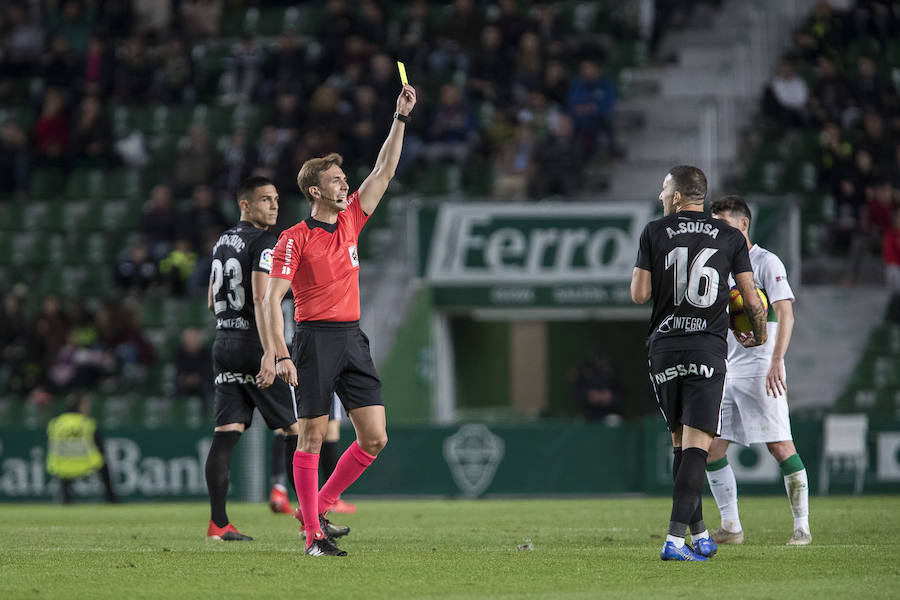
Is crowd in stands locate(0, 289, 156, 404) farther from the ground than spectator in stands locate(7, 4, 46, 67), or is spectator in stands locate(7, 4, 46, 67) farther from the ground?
spectator in stands locate(7, 4, 46, 67)

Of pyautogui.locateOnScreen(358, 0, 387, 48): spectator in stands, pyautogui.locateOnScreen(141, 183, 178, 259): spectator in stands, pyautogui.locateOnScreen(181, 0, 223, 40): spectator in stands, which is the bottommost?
pyautogui.locateOnScreen(141, 183, 178, 259): spectator in stands

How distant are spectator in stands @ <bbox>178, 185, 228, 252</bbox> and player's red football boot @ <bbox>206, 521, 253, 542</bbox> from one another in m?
11.7

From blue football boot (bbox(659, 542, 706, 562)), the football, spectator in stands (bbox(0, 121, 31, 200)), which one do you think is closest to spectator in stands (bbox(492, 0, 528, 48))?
spectator in stands (bbox(0, 121, 31, 200))

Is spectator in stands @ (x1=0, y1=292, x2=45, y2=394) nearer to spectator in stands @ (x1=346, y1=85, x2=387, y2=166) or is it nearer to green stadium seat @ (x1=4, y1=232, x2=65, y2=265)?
green stadium seat @ (x1=4, y1=232, x2=65, y2=265)

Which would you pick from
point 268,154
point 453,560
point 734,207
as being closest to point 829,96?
point 268,154

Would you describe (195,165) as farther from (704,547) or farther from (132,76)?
(704,547)

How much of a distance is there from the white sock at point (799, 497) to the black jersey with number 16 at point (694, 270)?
1.73 metres

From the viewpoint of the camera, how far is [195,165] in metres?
22.0

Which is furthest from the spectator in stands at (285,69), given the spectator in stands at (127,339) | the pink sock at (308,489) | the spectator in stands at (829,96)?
the pink sock at (308,489)

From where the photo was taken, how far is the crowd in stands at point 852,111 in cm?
1912

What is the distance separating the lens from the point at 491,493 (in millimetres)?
17125

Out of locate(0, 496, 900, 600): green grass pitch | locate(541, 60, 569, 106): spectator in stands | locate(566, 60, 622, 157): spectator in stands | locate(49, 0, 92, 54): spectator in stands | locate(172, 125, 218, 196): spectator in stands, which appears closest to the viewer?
locate(0, 496, 900, 600): green grass pitch

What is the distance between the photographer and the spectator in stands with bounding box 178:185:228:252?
20.7 m

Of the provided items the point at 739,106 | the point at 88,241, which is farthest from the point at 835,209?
the point at 88,241
